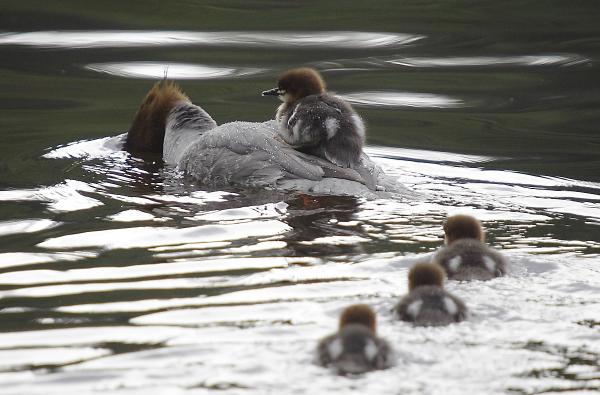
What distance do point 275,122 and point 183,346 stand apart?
171 inches

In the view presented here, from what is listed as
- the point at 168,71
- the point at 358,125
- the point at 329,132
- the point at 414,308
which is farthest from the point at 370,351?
the point at 168,71

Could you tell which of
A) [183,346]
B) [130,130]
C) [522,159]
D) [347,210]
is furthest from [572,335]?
[130,130]

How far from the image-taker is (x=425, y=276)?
19.1 ft

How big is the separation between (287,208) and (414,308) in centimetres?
254

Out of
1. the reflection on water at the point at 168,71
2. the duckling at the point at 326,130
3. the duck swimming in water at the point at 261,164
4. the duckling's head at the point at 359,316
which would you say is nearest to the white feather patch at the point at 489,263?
the duckling's head at the point at 359,316

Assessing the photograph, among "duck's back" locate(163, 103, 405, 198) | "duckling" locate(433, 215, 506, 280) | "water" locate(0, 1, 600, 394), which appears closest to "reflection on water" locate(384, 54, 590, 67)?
"water" locate(0, 1, 600, 394)

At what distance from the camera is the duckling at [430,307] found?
550 cm

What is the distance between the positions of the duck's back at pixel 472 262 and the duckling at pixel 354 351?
4.46 feet

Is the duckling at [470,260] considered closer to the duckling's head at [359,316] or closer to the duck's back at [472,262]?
the duck's back at [472,262]

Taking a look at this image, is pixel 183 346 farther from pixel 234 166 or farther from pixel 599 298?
pixel 234 166

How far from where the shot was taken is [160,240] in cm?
716

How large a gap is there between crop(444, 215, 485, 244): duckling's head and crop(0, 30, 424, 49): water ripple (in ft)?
24.5

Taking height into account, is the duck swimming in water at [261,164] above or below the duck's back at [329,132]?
below

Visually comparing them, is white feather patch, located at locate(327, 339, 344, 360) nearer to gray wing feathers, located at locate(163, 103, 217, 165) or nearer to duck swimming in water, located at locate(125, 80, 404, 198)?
duck swimming in water, located at locate(125, 80, 404, 198)
